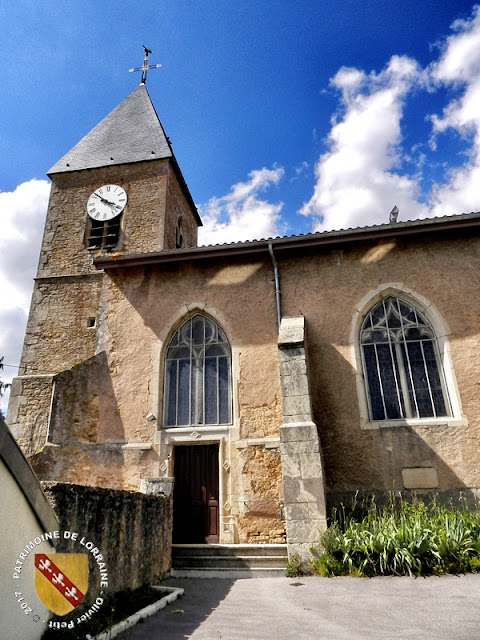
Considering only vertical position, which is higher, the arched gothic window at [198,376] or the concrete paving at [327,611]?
the arched gothic window at [198,376]

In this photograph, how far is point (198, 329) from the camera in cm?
925

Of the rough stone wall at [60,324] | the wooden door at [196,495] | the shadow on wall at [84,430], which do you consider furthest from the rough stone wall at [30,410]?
the wooden door at [196,495]

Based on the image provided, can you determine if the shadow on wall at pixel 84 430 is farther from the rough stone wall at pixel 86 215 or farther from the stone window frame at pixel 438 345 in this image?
the stone window frame at pixel 438 345

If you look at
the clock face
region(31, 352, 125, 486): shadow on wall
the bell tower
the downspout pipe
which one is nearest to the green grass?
the downspout pipe

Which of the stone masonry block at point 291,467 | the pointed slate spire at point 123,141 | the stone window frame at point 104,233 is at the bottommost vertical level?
the stone masonry block at point 291,467

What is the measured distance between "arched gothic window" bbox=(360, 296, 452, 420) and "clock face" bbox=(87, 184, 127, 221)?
28.1ft

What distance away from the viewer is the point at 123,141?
50.1 feet

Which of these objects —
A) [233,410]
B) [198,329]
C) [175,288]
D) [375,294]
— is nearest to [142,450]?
[233,410]

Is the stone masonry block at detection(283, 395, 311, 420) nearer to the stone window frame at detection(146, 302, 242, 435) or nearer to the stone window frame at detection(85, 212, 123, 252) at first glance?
the stone window frame at detection(146, 302, 242, 435)

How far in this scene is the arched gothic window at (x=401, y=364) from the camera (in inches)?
311

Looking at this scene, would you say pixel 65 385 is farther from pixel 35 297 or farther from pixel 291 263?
pixel 291 263

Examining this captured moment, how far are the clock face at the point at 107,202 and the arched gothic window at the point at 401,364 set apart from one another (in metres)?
8.55

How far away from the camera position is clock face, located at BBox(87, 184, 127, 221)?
13.4 m

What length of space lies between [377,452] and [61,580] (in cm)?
560
